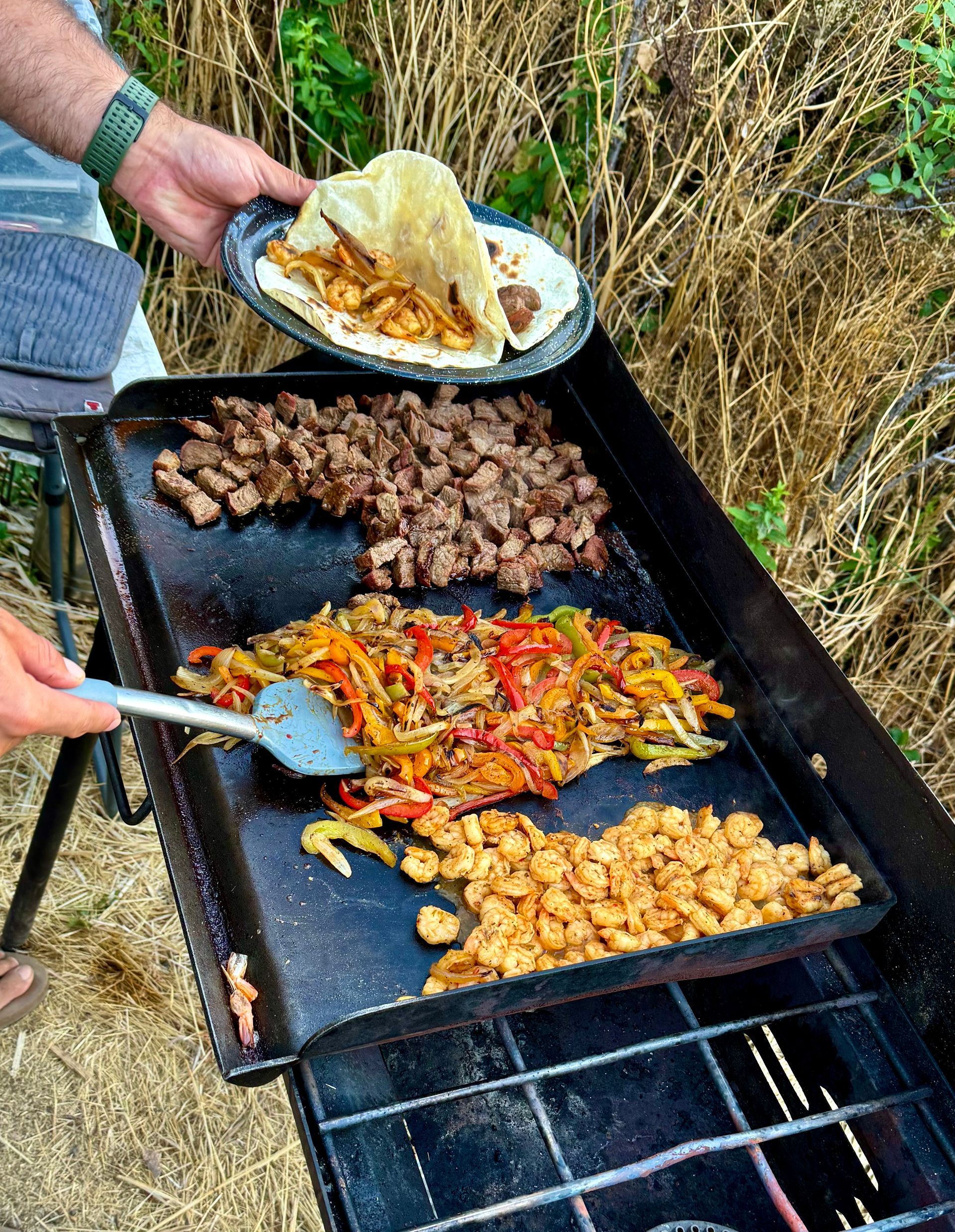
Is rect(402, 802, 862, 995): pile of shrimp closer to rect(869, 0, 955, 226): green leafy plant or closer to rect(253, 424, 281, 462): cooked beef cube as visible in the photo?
rect(253, 424, 281, 462): cooked beef cube

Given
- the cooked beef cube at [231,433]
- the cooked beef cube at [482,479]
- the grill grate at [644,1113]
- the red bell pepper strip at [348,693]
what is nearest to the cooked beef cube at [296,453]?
the cooked beef cube at [231,433]

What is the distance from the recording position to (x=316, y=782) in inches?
Result: 83.7

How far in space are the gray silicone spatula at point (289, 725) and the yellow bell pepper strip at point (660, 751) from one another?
0.69 meters

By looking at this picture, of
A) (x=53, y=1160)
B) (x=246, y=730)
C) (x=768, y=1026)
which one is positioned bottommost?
(x=53, y=1160)

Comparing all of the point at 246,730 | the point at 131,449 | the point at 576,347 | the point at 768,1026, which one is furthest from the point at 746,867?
the point at 131,449

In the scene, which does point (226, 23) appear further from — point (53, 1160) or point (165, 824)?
point (53, 1160)

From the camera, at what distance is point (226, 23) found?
4.01 meters

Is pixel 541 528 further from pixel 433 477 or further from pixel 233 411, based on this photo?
pixel 233 411

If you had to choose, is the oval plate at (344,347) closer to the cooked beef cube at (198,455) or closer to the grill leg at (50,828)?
the cooked beef cube at (198,455)

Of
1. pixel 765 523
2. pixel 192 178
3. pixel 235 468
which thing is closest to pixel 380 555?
pixel 235 468

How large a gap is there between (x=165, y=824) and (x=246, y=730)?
0.24m

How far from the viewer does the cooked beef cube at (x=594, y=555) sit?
2830 millimetres

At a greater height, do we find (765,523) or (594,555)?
(594,555)

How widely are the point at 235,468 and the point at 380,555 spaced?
0.45m
